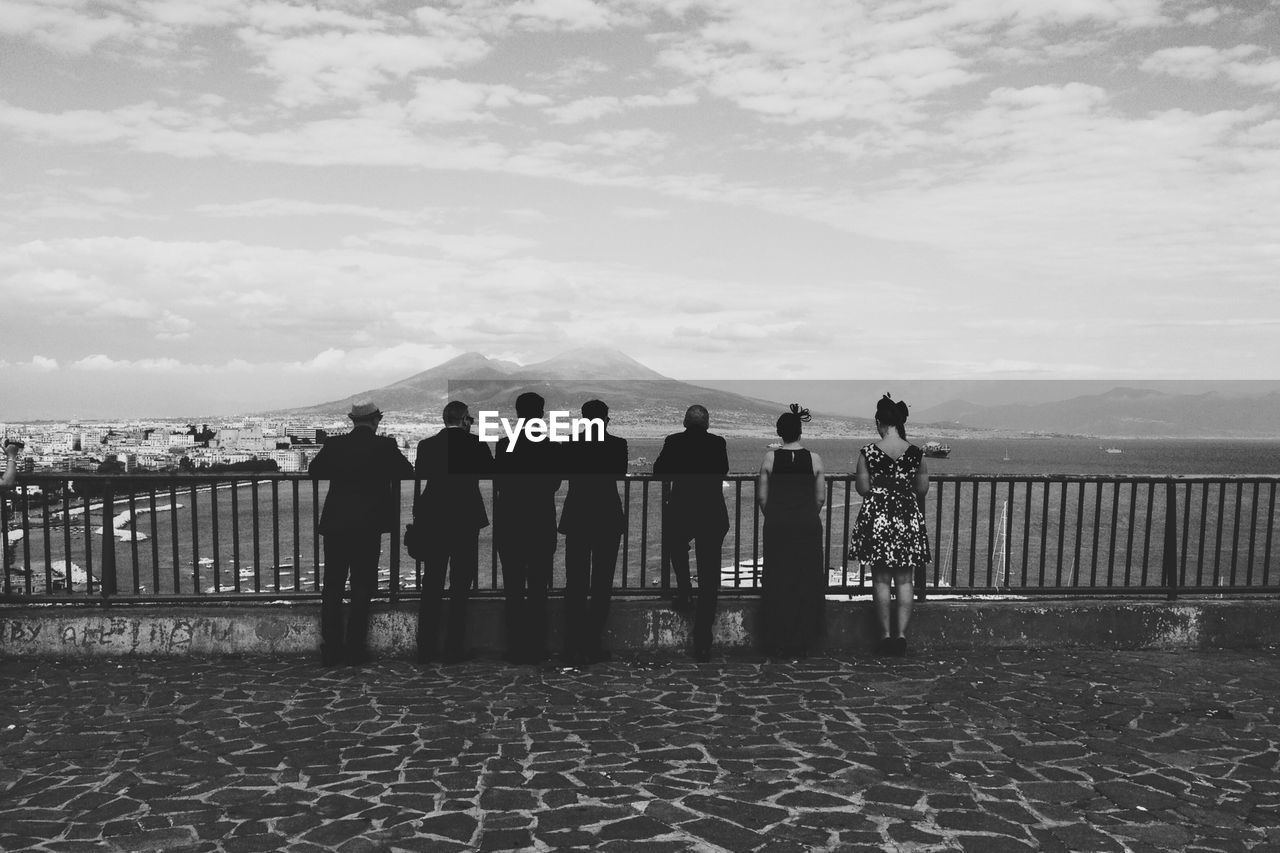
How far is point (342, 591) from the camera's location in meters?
7.78

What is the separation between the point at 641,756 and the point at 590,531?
2.53 m

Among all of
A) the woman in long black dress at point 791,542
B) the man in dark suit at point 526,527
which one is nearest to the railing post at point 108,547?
the man in dark suit at point 526,527

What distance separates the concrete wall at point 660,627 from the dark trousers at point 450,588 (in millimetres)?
275

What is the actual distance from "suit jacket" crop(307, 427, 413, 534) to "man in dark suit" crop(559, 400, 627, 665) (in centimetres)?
129

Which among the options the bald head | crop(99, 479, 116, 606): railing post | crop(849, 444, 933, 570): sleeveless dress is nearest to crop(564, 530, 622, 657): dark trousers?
the bald head

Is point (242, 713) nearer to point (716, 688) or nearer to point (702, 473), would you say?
point (716, 688)

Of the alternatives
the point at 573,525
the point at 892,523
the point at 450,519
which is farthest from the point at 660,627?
the point at 892,523

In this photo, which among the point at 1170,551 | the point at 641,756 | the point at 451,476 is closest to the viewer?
the point at 641,756

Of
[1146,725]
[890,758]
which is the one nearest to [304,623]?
[890,758]

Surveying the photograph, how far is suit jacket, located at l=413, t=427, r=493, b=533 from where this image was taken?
768 centimetres

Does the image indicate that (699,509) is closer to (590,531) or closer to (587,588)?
(590,531)

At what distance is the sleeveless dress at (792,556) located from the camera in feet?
25.8

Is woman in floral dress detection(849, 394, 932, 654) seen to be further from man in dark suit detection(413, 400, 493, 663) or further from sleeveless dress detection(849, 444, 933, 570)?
man in dark suit detection(413, 400, 493, 663)

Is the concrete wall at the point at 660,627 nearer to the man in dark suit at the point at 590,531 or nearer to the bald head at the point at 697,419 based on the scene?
the man in dark suit at the point at 590,531
